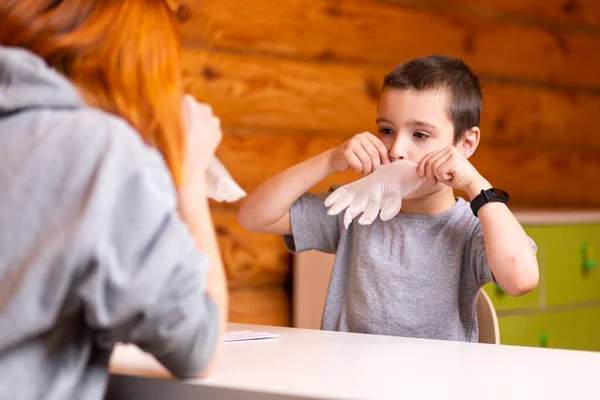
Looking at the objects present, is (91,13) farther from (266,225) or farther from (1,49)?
(266,225)

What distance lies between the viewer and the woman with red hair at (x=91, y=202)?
2.94 feet

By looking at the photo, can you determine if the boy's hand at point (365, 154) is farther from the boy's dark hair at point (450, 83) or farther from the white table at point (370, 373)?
the white table at point (370, 373)

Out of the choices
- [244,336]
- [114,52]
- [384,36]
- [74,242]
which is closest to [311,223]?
[244,336]

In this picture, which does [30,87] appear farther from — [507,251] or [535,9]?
[535,9]

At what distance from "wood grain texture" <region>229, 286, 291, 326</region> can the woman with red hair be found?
1861 millimetres

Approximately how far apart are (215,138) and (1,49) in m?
0.30

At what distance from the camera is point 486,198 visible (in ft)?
5.48

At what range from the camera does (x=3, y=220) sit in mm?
916

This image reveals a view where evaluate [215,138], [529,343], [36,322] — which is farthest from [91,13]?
[529,343]

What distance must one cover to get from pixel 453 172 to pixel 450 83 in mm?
261

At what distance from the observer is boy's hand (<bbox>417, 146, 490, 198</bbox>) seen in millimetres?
1686

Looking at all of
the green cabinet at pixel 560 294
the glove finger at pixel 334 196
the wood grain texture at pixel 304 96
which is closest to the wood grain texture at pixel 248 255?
the wood grain texture at pixel 304 96

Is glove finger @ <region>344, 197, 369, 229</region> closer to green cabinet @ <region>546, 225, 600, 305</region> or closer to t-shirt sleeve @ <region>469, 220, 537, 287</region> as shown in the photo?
t-shirt sleeve @ <region>469, 220, 537, 287</region>

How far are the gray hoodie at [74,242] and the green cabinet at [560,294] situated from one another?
2.09 m
